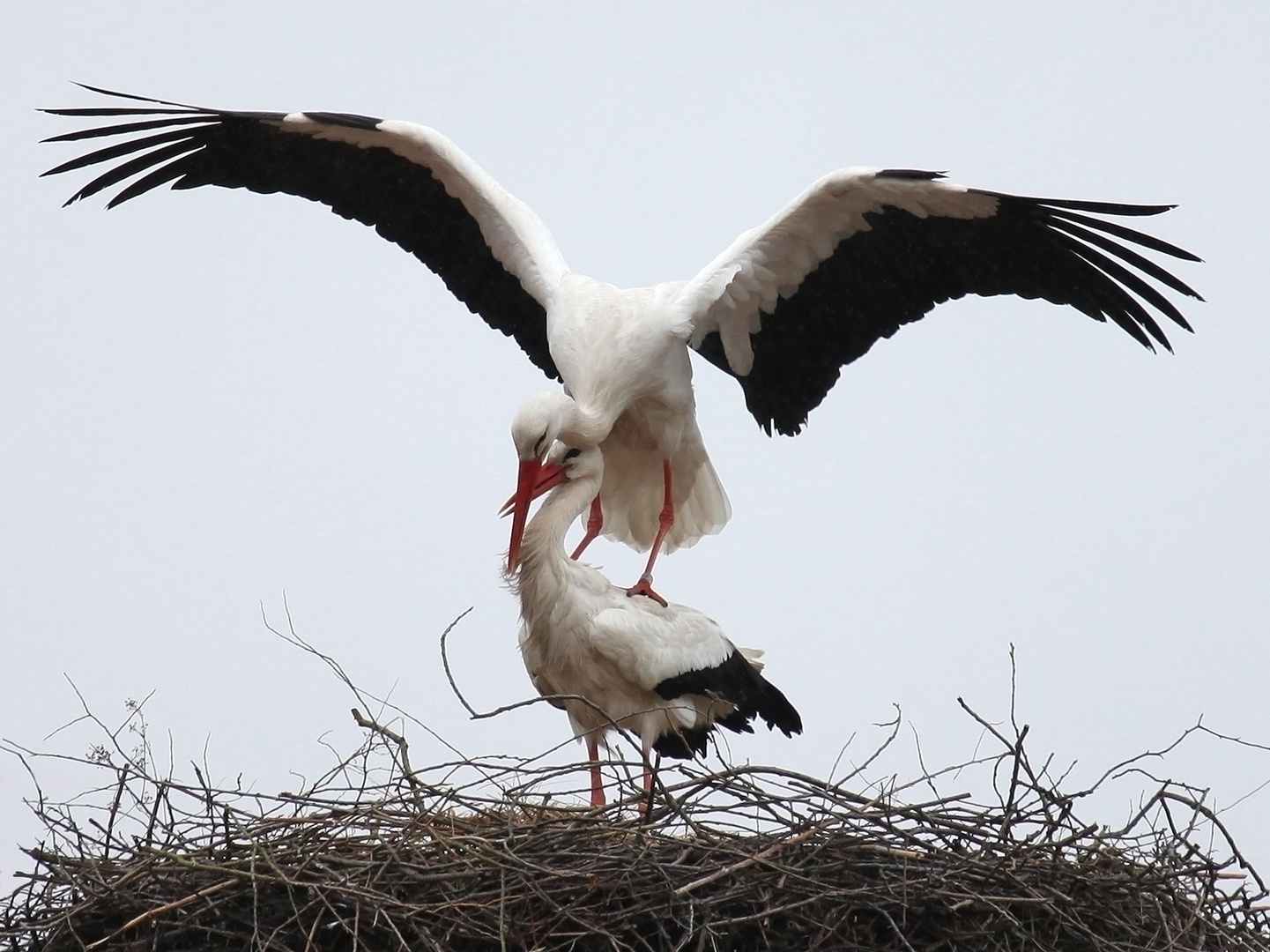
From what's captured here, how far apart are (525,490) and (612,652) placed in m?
0.57

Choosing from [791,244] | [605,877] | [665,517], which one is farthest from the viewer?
[665,517]

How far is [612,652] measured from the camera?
4293 mm

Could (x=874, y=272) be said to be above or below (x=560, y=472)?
above

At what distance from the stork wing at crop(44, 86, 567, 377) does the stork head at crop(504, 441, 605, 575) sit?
0.72m

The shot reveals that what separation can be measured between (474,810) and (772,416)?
91.7 inches

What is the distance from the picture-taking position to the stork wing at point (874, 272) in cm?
469

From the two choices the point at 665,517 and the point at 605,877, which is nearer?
the point at 605,877

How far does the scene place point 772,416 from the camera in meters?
5.43

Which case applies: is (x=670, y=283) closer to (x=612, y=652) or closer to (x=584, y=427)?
(x=584, y=427)

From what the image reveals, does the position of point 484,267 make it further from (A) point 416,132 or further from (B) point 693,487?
(B) point 693,487

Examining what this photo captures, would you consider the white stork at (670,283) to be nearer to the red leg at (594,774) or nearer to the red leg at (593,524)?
the red leg at (593,524)

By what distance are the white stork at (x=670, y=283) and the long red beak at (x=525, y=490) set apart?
1cm

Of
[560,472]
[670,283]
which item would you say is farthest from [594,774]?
[670,283]

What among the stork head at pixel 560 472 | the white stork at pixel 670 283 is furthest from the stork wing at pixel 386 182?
the stork head at pixel 560 472
